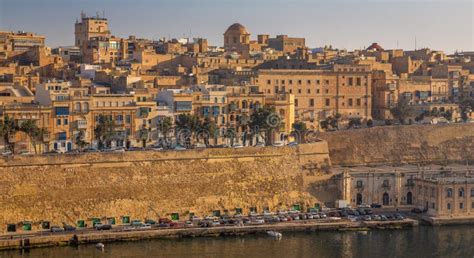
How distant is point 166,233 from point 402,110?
2314 cm

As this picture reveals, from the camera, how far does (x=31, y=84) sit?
4447cm

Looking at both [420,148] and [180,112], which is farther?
[420,148]

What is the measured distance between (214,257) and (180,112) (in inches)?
462

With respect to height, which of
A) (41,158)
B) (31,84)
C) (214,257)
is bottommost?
(214,257)

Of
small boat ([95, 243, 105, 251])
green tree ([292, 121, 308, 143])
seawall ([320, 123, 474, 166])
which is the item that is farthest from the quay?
green tree ([292, 121, 308, 143])

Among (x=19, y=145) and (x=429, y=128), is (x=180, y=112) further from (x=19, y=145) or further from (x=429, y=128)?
(x=429, y=128)

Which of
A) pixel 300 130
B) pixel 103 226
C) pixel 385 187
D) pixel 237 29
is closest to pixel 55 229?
pixel 103 226

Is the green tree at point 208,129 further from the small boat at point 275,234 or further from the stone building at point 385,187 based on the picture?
the small boat at point 275,234

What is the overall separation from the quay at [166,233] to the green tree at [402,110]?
1640 centimetres

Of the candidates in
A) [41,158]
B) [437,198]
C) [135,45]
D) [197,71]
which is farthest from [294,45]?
[41,158]

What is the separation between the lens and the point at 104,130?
39.5m

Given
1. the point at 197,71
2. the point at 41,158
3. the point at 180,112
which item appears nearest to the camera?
the point at 41,158

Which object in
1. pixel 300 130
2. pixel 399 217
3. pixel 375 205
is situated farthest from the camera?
pixel 300 130

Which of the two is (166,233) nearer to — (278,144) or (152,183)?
(152,183)
